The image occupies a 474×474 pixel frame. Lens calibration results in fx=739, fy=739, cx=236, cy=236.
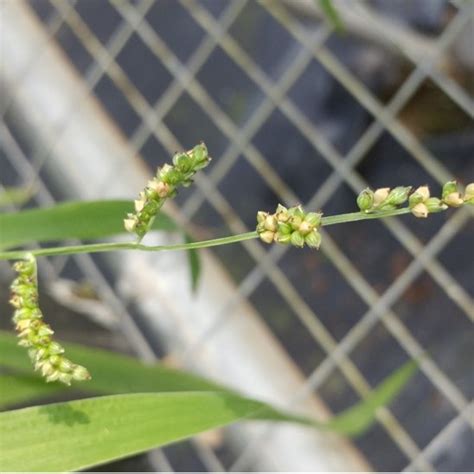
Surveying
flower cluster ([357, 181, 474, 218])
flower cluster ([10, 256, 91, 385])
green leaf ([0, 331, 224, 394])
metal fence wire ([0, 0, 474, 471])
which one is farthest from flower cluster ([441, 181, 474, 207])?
metal fence wire ([0, 0, 474, 471])

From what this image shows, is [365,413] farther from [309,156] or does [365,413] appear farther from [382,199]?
[309,156]

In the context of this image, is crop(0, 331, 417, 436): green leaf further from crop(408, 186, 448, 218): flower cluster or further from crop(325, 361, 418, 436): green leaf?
crop(408, 186, 448, 218): flower cluster

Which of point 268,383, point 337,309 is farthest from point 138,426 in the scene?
point 337,309

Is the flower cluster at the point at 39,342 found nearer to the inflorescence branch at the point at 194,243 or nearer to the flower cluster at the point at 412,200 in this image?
the inflorescence branch at the point at 194,243

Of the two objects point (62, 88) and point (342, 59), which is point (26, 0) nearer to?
point (62, 88)

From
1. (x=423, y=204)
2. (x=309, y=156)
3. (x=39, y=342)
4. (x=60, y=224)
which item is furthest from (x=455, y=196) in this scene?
(x=309, y=156)

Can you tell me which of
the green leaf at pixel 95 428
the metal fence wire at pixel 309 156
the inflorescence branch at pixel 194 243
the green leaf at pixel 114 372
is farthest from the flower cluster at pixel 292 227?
the metal fence wire at pixel 309 156

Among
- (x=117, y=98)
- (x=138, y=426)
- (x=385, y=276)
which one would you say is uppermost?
(x=117, y=98)
